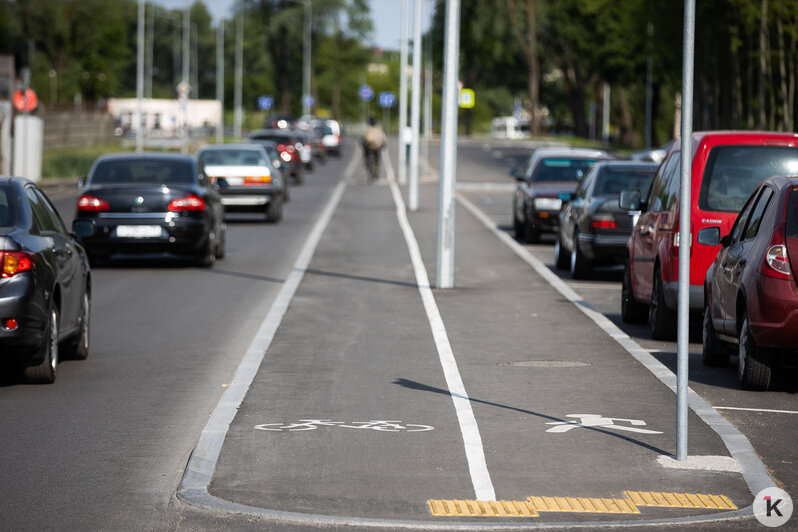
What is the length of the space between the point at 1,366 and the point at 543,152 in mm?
17549

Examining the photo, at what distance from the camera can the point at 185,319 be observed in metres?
15.0

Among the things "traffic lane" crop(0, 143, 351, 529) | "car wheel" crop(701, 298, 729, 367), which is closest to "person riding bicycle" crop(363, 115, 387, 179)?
"traffic lane" crop(0, 143, 351, 529)

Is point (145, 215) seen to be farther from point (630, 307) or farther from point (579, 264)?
point (630, 307)

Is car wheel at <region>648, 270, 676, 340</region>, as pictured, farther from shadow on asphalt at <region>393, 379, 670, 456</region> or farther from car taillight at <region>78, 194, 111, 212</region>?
car taillight at <region>78, 194, 111, 212</region>

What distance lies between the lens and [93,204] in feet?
67.1

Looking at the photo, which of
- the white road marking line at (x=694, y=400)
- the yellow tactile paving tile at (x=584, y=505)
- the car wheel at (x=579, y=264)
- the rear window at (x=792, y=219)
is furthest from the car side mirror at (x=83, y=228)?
the car wheel at (x=579, y=264)

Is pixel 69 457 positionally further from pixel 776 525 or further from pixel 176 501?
pixel 776 525

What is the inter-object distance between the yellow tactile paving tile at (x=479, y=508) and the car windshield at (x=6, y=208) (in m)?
4.89

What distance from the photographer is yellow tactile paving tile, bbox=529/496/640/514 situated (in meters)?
6.87

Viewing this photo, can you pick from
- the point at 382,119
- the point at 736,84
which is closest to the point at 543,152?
the point at 736,84

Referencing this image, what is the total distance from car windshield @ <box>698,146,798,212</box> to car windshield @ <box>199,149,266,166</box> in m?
20.3

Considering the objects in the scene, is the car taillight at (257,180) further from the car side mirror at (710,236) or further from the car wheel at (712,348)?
the car side mirror at (710,236)

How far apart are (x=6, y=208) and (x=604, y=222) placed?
1004cm

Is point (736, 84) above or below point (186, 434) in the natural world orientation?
above
